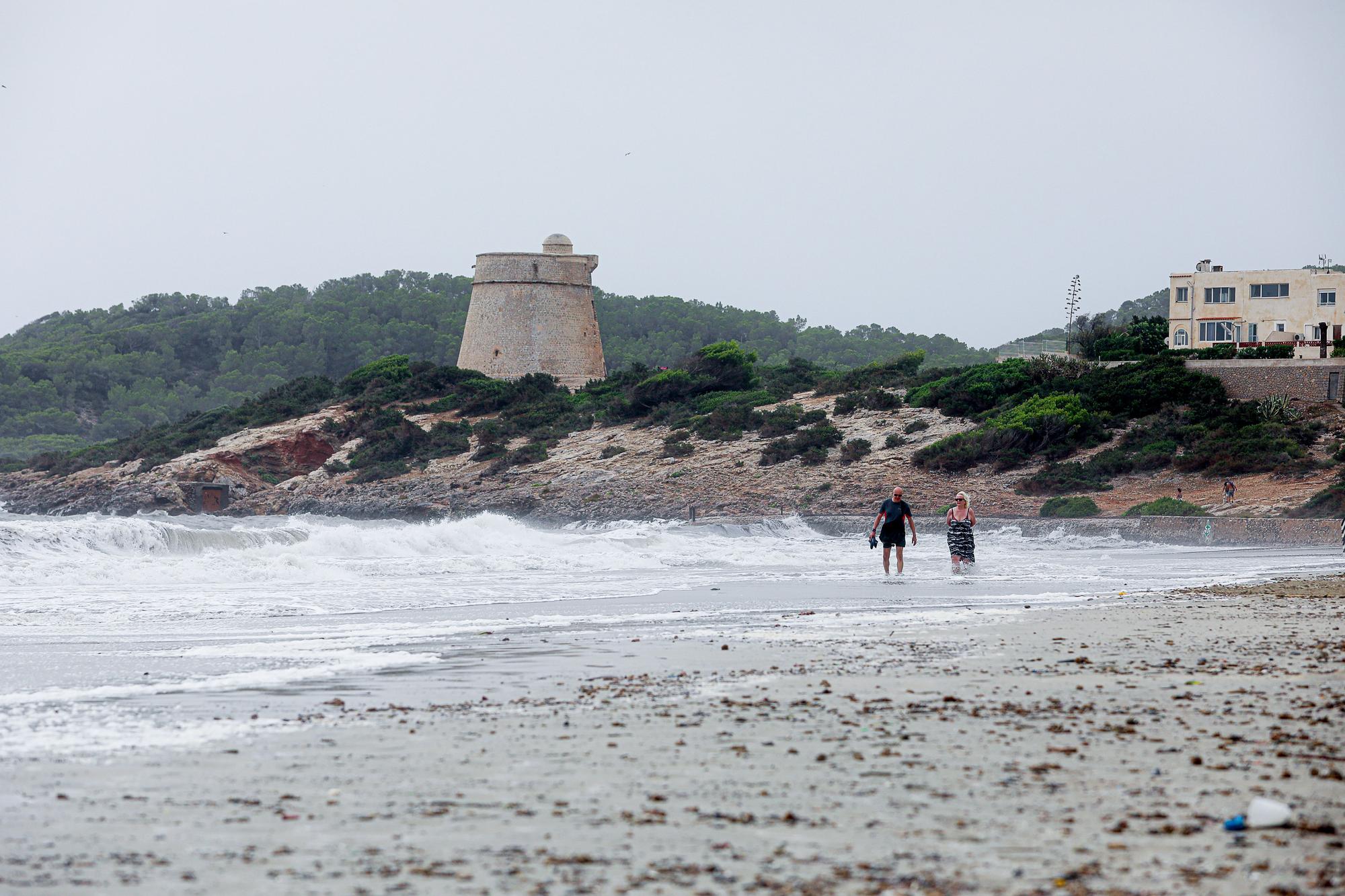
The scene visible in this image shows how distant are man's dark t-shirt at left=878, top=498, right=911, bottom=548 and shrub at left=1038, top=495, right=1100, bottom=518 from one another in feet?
49.9

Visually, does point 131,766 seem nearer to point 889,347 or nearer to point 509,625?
point 509,625

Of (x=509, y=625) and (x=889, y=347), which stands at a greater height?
(x=889, y=347)

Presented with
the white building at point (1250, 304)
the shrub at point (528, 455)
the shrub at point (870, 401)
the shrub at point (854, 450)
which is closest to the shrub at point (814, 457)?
the shrub at point (854, 450)

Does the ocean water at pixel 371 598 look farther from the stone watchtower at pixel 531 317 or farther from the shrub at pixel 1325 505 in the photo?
the stone watchtower at pixel 531 317

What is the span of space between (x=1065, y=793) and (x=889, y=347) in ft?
330

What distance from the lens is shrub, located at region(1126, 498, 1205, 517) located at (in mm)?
30359

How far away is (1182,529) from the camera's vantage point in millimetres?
27328

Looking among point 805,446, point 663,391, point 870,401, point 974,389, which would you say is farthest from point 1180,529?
point 663,391

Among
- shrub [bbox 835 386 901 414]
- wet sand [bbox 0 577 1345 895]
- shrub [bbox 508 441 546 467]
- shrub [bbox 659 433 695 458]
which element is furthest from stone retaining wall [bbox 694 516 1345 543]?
wet sand [bbox 0 577 1345 895]

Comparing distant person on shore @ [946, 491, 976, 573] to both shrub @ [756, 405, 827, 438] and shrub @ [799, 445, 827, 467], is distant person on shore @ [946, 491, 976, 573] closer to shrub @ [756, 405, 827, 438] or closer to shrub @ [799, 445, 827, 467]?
shrub @ [799, 445, 827, 467]

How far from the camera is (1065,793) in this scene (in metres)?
4.66

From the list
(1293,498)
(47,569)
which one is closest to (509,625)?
(47,569)

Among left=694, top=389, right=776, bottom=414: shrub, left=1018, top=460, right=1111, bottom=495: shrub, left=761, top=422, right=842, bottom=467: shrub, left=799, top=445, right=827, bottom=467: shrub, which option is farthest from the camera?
left=694, top=389, right=776, bottom=414: shrub

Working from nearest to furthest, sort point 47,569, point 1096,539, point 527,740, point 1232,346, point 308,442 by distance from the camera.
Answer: point 527,740 < point 47,569 < point 1096,539 < point 1232,346 < point 308,442
